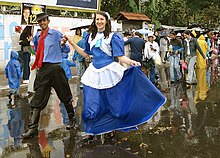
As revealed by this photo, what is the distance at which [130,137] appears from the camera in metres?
5.67

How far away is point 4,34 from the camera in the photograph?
14.4 meters

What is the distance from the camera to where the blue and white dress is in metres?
5.19

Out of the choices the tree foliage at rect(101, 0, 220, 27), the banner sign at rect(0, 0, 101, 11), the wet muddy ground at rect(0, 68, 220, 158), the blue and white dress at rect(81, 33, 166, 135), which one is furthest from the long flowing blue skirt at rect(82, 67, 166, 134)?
the tree foliage at rect(101, 0, 220, 27)

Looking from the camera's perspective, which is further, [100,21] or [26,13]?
[26,13]

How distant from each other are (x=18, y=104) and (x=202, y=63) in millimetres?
8782

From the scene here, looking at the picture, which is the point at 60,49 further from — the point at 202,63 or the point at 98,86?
the point at 202,63

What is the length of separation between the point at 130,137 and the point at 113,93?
83cm

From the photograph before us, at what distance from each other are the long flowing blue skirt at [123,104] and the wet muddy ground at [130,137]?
293mm

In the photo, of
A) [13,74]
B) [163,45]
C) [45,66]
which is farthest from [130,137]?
[163,45]

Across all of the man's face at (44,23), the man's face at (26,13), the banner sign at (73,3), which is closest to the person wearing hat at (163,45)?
the banner sign at (73,3)

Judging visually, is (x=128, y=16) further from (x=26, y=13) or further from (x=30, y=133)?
(x=30, y=133)

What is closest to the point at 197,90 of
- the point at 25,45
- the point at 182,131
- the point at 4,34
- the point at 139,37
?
the point at 139,37

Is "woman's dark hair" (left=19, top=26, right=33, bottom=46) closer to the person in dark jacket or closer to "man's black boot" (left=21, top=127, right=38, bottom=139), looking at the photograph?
the person in dark jacket

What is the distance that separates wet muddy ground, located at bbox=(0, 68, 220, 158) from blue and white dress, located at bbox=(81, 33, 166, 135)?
332 mm
